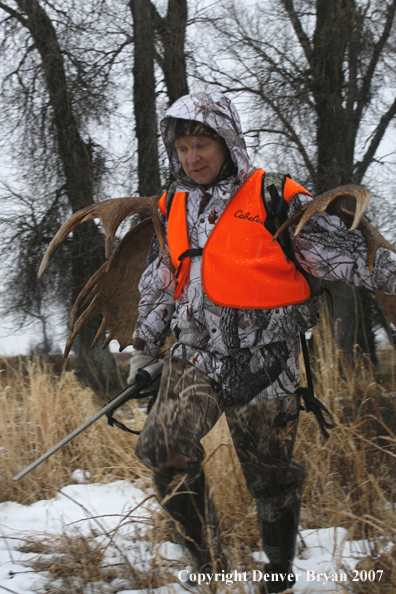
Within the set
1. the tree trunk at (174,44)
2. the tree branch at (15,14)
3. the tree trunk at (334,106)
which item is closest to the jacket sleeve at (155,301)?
the tree trunk at (334,106)

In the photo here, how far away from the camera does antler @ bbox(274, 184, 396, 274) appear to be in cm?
185

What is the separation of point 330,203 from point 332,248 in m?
0.17

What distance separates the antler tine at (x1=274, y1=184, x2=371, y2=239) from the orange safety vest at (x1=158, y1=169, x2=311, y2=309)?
9 centimetres

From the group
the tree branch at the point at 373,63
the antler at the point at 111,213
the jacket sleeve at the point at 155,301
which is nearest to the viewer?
the jacket sleeve at the point at 155,301

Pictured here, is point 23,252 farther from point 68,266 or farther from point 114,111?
point 114,111

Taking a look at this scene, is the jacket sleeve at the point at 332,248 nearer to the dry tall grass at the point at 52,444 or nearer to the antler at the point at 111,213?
the antler at the point at 111,213

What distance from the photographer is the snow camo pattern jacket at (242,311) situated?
1974mm

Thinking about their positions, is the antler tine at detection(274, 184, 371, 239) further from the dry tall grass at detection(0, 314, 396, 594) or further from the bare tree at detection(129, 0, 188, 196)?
the bare tree at detection(129, 0, 188, 196)

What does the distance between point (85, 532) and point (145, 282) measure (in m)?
1.35

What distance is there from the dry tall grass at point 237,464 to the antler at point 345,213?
0.77 metres

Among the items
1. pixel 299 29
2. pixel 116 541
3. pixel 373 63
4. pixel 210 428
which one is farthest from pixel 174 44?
pixel 116 541

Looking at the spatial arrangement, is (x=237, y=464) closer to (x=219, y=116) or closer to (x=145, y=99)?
(x=219, y=116)

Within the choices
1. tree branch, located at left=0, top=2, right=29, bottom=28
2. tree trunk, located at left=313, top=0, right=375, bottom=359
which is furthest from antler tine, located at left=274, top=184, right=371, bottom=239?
tree branch, located at left=0, top=2, right=29, bottom=28

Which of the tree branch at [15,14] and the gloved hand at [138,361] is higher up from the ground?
the tree branch at [15,14]
